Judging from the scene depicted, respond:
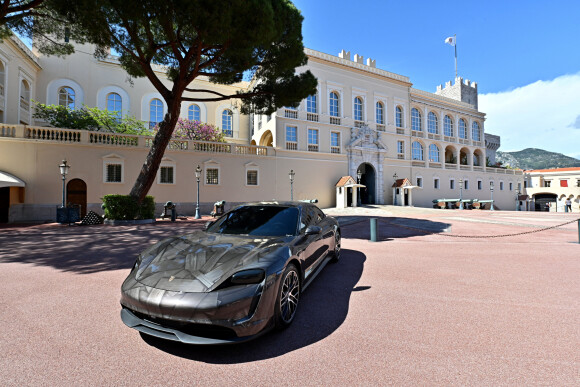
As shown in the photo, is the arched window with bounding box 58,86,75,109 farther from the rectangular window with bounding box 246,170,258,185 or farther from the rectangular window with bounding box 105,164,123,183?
the rectangular window with bounding box 246,170,258,185

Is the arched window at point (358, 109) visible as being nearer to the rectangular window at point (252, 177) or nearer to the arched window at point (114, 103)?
the rectangular window at point (252, 177)

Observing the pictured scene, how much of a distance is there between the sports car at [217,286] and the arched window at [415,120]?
3408 centimetres

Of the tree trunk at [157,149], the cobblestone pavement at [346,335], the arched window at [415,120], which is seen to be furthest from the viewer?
the arched window at [415,120]

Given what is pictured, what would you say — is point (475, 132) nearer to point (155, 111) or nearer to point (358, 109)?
point (358, 109)

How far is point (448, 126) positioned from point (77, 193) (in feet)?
140

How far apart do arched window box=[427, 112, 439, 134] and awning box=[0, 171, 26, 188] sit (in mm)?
40194

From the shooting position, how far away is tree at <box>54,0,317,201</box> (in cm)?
983

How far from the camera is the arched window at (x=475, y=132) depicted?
123 ft

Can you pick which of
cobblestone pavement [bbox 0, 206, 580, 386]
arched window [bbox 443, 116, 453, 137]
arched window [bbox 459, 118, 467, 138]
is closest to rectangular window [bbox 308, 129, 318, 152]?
arched window [bbox 443, 116, 453, 137]

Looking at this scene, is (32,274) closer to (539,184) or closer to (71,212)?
(71,212)

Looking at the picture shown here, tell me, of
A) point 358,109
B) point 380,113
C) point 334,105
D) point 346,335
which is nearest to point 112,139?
point 334,105

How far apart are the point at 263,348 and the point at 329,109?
26902 millimetres

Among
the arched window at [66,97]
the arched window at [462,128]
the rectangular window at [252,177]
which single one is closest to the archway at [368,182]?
the rectangular window at [252,177]

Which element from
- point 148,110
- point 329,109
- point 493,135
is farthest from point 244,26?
point 493,135
